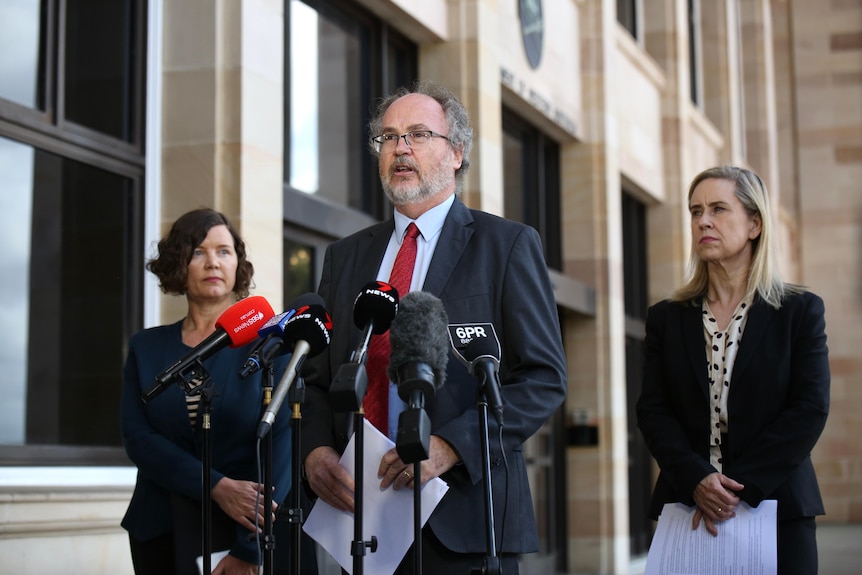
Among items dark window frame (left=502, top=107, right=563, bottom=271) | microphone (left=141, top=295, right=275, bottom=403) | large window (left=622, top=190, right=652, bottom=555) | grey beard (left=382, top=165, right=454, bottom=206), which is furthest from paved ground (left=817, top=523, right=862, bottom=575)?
microphone (left=141, top=295, right=275, bottom=403)

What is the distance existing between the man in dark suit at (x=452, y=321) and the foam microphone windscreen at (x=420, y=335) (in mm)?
326

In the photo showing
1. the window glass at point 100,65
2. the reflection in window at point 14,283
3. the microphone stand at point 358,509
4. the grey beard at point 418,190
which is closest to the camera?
the microphone stand at point 358,509

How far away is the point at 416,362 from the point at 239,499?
1.52 meters

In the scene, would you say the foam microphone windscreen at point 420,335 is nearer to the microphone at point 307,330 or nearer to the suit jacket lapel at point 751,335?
the microphone at point 307,330

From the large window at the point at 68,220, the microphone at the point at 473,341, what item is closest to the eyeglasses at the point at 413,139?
the microphone at the point at 473,341

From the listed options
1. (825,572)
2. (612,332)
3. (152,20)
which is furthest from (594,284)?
(152,20)

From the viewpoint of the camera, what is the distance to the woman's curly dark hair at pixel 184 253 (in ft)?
16.7

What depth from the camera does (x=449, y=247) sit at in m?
3.92

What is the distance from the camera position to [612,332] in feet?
48.6

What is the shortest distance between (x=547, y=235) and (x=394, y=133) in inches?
432

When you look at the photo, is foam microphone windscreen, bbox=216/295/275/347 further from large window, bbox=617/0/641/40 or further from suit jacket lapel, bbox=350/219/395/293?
large window, bbox=617/0/641/40

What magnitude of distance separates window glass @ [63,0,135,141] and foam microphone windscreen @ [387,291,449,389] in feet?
14.2

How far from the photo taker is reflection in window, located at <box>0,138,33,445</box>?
6.53 metres

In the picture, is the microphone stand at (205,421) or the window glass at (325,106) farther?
the window glass at (325,106)
